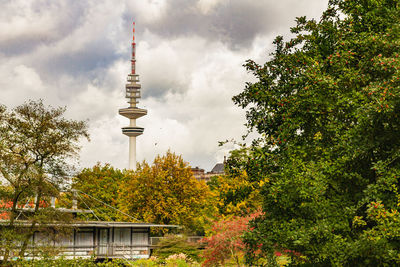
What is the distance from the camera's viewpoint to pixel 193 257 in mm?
35344

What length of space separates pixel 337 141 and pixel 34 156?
14.9 meters

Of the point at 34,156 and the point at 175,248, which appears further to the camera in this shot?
the point at 175,248

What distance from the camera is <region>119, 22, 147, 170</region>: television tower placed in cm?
12812

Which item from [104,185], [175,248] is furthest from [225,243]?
[104,185]

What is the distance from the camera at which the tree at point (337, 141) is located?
41.2 ft

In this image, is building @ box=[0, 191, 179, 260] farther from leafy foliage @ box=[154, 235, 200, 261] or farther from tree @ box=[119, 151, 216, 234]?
tree @ box=[119, 151, 216, 234]

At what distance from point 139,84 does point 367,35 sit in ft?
397

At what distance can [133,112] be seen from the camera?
128 meters

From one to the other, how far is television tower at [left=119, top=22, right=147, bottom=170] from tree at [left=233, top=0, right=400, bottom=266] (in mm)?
112049

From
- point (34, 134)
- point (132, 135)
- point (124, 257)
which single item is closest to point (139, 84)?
point (132, 135)

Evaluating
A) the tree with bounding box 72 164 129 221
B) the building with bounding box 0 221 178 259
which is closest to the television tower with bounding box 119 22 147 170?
the tree with bounding box 72 164 129 221

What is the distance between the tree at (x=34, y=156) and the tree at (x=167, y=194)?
23.7 m

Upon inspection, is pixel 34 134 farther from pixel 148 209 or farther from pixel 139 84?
pixel 139 84

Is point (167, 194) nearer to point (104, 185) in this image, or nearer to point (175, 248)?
point (175, 248)
